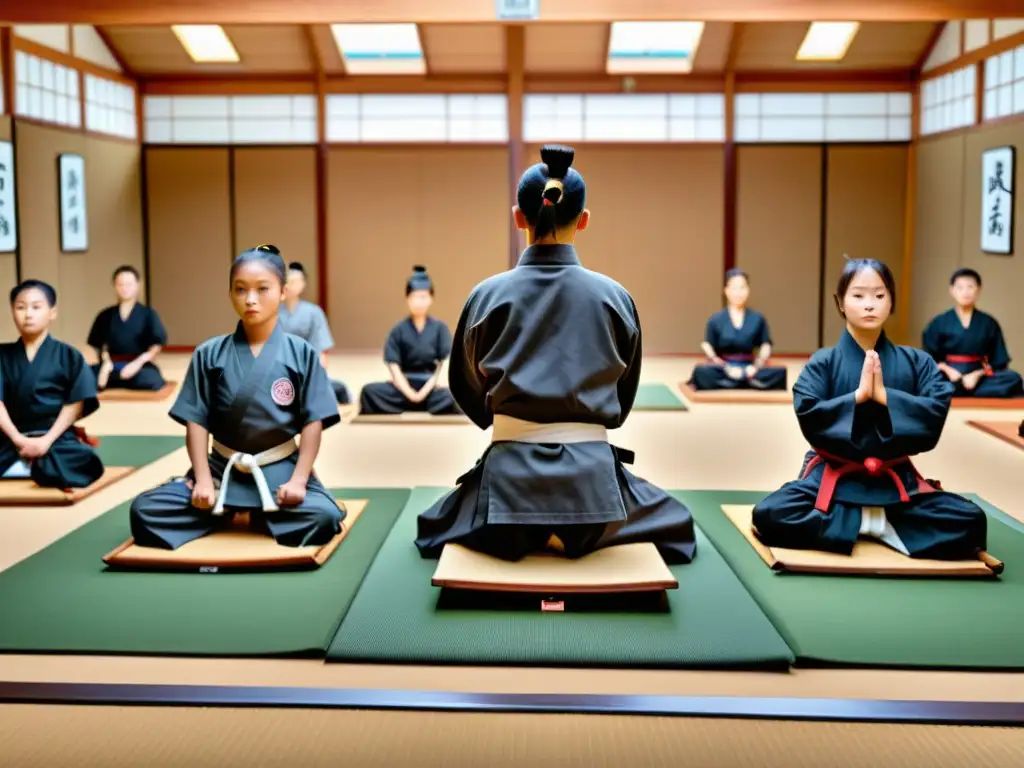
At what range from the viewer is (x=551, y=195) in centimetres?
333

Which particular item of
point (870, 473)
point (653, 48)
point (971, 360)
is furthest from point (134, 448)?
point (653, 48)

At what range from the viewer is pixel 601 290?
345cm

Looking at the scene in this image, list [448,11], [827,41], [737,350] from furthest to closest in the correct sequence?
[827,41]
[737,350]
[448,11]

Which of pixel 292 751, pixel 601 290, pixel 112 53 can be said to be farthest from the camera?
pixel 112 53

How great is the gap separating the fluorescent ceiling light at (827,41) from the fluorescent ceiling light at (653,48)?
3.56 ft

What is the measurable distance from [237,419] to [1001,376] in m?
5.73

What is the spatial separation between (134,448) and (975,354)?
5561 mm

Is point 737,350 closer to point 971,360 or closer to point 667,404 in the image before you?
point 667,404

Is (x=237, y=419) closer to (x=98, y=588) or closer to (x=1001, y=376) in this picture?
(x=98, y=588)

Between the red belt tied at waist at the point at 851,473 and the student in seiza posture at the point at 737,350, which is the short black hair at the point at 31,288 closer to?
the red belt tied at waist at the point at 851,473

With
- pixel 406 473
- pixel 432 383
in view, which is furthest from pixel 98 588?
pixel 432 383

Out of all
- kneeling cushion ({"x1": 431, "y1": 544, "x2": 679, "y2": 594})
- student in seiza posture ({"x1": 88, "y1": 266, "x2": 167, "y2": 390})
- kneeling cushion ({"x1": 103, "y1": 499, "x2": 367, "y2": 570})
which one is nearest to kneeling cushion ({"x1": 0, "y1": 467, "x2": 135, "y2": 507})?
kneeling cushion ({"x1": 103, "y1": 499, "x2": 367, "y2": 570})

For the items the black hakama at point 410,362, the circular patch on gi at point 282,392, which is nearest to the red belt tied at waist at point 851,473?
the circular patch on gi at point 282,392

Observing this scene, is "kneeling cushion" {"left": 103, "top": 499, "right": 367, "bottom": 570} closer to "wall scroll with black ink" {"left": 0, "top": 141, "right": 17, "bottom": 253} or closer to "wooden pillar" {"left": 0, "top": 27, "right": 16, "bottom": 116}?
"wall scroll with black ink" {"left": 0, "top": 141, "right": 17, "bottom": 253}
